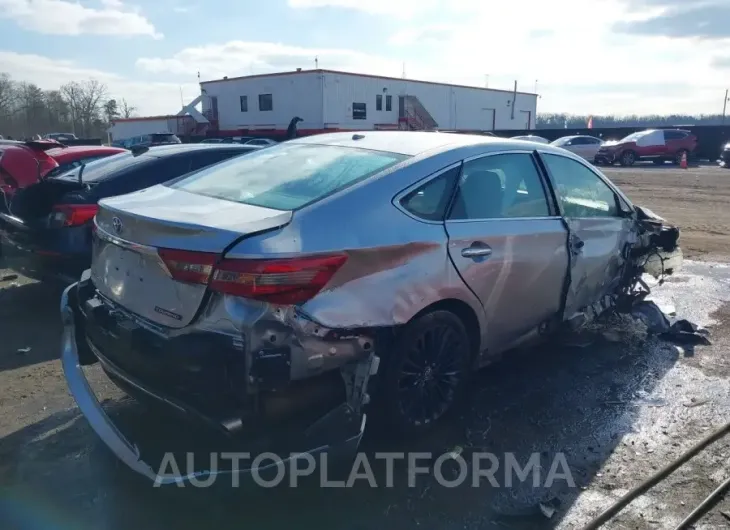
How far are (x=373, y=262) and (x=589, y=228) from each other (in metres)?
2.26

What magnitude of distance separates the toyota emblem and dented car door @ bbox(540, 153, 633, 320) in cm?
278

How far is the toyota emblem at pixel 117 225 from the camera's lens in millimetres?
3128

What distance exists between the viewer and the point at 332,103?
37.8 m

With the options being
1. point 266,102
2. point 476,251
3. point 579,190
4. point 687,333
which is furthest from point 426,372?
point 266,102

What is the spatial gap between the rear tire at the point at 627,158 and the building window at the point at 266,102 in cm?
2250

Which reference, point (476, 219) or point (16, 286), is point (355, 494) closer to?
point (476, 219)

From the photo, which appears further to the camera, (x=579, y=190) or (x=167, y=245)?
(x=579, y=190)

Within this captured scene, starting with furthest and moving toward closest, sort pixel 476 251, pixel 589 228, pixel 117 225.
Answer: pixel 589 228, pixel 476 251, pixel 117 225

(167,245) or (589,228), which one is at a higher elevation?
(167,245)

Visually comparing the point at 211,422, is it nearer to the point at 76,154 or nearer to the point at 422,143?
the point at 422,143

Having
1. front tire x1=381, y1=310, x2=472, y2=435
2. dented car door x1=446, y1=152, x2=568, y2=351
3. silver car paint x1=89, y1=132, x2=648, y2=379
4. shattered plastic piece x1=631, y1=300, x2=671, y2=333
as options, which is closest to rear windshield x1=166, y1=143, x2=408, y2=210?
silver car paint x1=89, y1=132, x2=648, y2=379

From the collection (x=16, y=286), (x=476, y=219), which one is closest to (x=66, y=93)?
(x=16, y=286)

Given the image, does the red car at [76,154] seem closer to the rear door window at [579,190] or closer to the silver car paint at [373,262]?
the silver car paint at [373,262]

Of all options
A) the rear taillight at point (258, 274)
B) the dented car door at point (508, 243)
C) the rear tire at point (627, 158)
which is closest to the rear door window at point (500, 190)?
the dented car door at point (508, 243)
